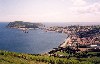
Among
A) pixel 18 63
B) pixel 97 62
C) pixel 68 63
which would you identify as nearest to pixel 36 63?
pixel 18 63

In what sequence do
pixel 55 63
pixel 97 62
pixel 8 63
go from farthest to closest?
pixel 97 62
pixel 55 63
pixel 8 63

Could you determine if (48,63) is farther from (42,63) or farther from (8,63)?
(8,63)

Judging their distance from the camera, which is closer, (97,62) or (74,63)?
(74,63)

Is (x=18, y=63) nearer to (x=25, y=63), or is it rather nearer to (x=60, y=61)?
(x=25, y=63)

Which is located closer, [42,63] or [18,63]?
[18,63]

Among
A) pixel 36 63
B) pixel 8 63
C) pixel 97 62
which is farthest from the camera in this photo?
pixel 97 62

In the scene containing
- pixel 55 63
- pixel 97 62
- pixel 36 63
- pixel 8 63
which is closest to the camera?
pixel 8 63

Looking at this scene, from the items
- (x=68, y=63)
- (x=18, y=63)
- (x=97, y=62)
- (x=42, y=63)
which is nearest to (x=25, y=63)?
(x=18, y=63)

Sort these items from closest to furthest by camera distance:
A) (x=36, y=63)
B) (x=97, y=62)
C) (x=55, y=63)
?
(x=36, y=63) < (x=55, y=63) < (x=97, y=62)
